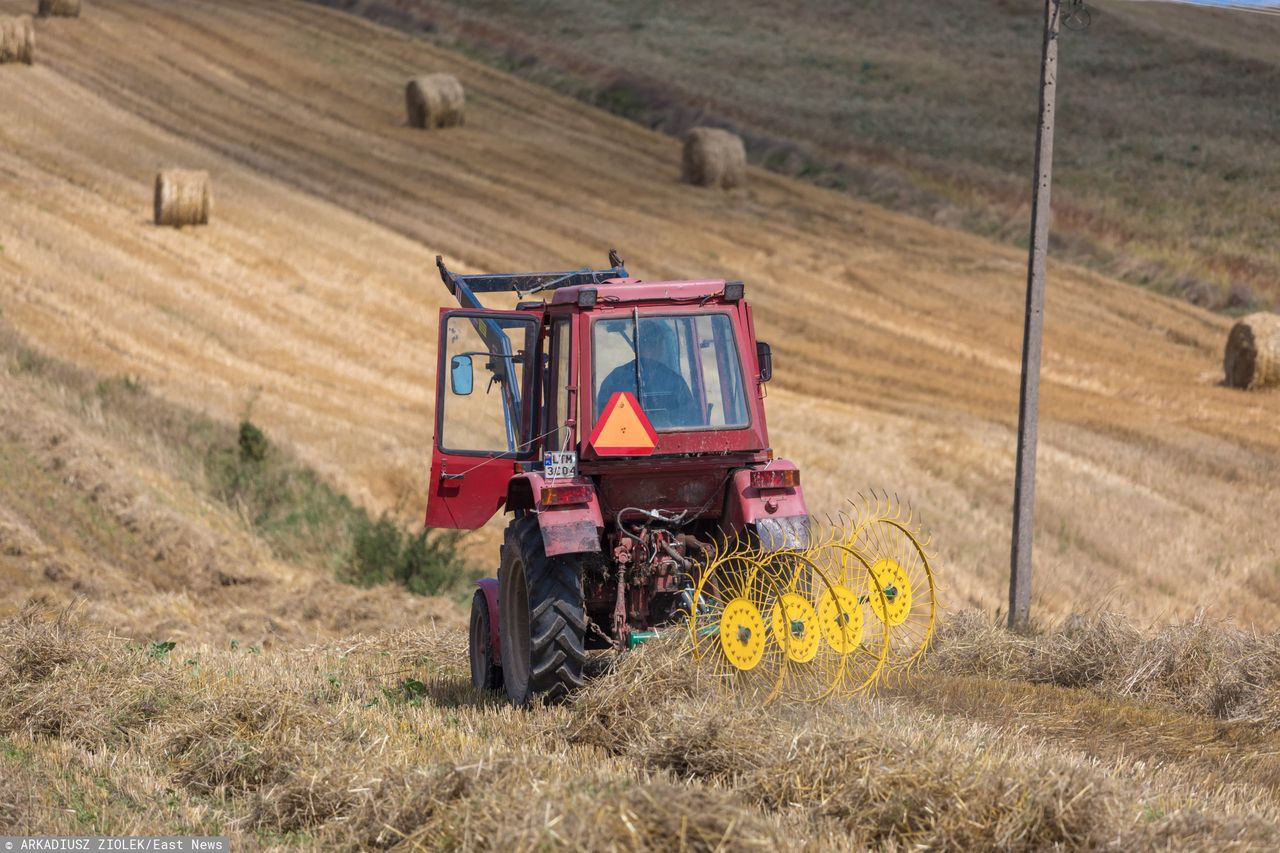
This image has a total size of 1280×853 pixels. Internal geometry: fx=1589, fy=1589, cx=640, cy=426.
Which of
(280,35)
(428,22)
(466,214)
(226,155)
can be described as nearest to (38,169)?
(226,155)

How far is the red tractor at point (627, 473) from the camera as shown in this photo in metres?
8.17

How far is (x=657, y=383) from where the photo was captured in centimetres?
864

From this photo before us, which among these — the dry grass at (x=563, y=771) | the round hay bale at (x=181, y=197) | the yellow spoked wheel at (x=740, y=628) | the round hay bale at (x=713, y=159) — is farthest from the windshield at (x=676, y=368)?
the round hay bale at (x=713, y=159)

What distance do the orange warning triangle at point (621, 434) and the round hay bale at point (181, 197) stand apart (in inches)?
751

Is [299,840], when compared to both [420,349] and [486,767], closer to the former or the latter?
[486,767]

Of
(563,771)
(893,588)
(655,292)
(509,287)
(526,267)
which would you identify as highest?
(655,292)

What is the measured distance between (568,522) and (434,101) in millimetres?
29195

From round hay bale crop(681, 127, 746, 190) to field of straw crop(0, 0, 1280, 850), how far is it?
443 mm

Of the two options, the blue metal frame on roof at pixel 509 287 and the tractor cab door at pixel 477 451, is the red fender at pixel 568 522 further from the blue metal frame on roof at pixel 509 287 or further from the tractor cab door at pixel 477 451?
the blue metal frame on roof at pixel 509 287

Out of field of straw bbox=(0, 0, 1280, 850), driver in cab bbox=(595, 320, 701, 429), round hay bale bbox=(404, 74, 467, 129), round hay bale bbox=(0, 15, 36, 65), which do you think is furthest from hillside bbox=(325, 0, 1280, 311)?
driver in cab bbox=(595, 320, 701, 429)

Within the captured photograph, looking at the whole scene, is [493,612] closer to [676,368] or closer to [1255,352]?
[676,368]

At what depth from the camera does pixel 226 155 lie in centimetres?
3148

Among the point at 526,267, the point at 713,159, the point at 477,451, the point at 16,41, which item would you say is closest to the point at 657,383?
the point at 477,451

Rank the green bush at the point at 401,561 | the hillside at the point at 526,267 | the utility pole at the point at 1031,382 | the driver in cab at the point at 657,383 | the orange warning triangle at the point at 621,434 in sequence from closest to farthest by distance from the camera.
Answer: the orange warning triangle at the point at 621,434, the driver in cab at the point at 657,383, the utility pole at the point at 1031,382, the green bush at the point at 401,561, the hillside at the point at 526,267
